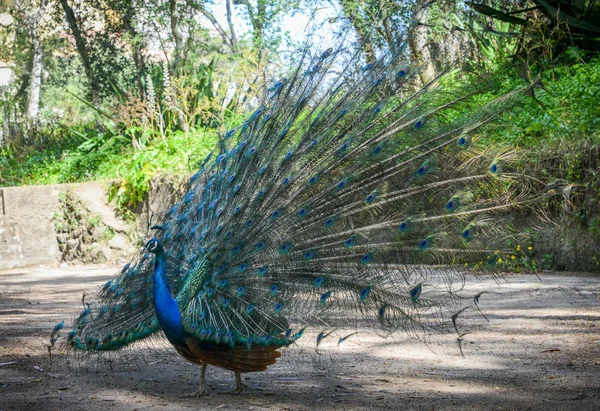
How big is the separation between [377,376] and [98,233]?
12.1m

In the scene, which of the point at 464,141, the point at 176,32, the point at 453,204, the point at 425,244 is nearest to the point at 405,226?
the point at 425,244

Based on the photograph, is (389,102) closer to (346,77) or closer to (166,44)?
(346,77)

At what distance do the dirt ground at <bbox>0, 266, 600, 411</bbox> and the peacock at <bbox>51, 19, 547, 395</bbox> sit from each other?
0.36 metres

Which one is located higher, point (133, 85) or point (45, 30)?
point (45, 30)

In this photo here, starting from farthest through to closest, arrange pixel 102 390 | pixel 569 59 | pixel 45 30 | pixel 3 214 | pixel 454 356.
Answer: pixel 45 30, pixel 3 214, pixel 569 59, pixel 454 356, pixel 102 390

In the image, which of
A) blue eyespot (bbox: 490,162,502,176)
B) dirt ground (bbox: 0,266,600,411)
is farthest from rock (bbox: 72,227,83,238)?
blue eyespot (bbox: 490,162,502,176)

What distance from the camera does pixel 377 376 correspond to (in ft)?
18.8

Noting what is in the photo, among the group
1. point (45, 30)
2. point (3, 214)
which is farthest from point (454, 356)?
point (45, 30)

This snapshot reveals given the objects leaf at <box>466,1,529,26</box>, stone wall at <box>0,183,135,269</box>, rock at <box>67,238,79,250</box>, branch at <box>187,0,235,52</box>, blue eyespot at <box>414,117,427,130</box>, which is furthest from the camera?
branch at <box>187,0,235,52</box>

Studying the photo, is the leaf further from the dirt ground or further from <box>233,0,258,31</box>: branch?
<box>233,0,258,31</box>: branch

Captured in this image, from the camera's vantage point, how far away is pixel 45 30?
88.7 ft

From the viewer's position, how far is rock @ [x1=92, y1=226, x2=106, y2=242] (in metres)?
16.7

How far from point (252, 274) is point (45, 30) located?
24728 mm

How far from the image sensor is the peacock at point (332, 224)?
190 inches
